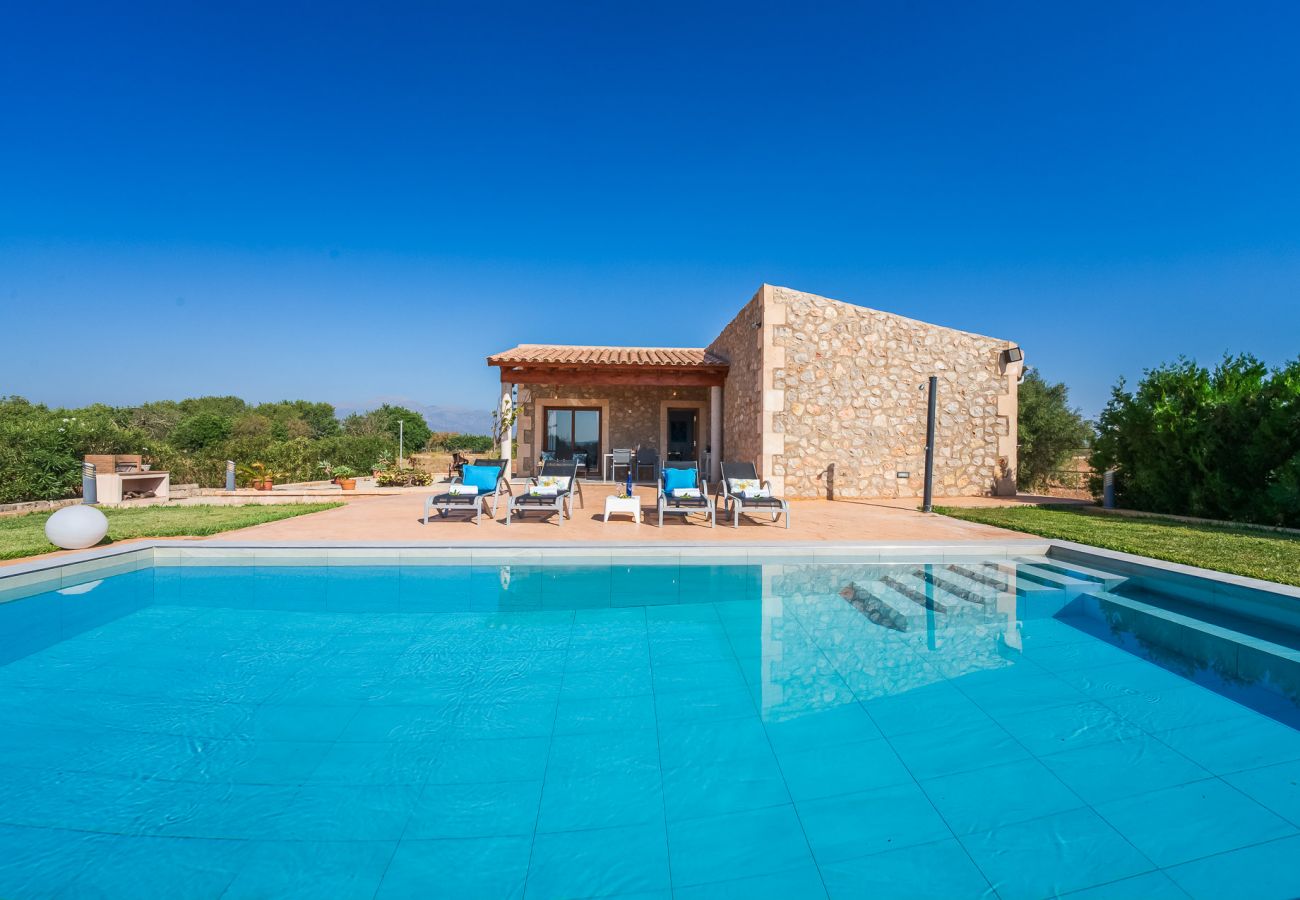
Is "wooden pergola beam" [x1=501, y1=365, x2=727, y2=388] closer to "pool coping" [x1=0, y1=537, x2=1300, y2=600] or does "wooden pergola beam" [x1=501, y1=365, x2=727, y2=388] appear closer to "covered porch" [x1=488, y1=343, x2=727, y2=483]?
"covered porch" [x1=488, y1=343, x2=727, y2=483]

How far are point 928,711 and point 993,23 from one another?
1179 cm

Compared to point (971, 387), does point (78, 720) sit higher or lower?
lower

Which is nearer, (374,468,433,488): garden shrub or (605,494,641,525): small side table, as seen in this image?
(605,494,641,525): small side table

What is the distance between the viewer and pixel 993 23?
9367 mm

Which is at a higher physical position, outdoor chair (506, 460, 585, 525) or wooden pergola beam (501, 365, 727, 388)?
wooden pergola beam (501, 365, 727, 388)

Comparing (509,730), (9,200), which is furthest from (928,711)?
(9,200)

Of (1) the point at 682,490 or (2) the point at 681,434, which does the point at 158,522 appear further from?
(2) the point at 681,434

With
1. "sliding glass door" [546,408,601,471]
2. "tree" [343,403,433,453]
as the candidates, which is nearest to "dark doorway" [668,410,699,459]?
"sliding glass door" [546,408,601,471]

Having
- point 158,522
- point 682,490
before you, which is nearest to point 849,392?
point 682,490

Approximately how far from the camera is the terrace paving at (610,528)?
21.5 feet

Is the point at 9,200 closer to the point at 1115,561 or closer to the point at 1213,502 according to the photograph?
the point at 1115,561

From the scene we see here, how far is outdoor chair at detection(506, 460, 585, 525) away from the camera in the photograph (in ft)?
25.8

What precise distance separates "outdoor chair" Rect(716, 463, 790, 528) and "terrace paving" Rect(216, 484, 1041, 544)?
8.5 inches

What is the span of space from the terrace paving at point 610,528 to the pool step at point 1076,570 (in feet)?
1.86
